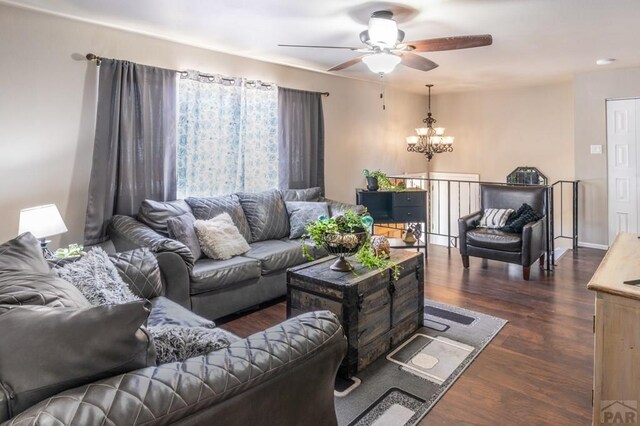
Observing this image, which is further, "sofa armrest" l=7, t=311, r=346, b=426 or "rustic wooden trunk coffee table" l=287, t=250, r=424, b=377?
"rustic wooden trunk coffee table" l=287, t=250, r=424, b=377

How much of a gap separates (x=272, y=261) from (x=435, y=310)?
146 cm

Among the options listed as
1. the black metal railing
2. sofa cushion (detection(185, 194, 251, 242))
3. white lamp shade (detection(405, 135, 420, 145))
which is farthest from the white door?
sofa cushion (detection(185, 194, 251, 242))

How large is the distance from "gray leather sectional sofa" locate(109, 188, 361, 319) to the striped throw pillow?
2.12m

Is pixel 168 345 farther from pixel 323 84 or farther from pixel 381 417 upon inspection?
pixel 323 84

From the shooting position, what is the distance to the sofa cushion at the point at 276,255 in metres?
3.61

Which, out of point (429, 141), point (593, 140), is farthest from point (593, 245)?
point (429, 141)

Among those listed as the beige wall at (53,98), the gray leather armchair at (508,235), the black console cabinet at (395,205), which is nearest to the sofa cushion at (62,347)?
the beige wall at (53,98)

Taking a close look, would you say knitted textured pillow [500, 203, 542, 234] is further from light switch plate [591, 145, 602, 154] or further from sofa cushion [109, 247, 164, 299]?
sofa cushion [109, 247, 164, 299]

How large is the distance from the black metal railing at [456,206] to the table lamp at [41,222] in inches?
159

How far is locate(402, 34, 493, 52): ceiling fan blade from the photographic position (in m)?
2.71

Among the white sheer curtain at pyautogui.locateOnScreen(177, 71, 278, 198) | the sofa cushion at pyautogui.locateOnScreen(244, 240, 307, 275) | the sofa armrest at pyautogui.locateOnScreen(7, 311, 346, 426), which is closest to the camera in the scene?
the sofa armrest at pyautogui.locateOnScreen(7, 311, 346, 426)

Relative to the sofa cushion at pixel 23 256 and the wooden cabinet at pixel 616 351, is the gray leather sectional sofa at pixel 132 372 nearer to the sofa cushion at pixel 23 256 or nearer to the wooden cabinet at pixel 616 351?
the sofa cushion at pixel 23 256

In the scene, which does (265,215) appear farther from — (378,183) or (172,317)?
(172,317)

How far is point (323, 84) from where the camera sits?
216 inches
